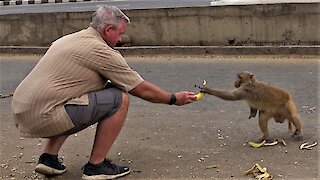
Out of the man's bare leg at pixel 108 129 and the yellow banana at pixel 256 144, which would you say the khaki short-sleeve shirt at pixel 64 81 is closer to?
the man's bare leg at pixel 108 129

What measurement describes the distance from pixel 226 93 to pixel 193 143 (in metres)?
0.51

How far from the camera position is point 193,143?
16.2 feet

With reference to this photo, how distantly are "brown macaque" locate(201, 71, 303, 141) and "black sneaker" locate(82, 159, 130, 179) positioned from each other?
3.51ft

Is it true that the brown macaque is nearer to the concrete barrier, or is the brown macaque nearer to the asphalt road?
the asphalt road

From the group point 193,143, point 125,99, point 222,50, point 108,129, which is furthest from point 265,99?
point 222,50

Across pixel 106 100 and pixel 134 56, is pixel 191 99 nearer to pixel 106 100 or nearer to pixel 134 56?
pixel 106 100

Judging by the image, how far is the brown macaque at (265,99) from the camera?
4.79 metres

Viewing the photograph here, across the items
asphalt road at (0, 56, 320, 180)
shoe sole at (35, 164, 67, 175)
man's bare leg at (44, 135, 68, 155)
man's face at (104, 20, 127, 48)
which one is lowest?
asphalt road at (0, 56, 320, 180)

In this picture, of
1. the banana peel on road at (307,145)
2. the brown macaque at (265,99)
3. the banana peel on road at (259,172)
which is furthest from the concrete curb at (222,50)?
the banana peel on road at (259,172)

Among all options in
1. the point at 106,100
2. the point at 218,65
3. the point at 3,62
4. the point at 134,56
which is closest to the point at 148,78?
the point at 218,65

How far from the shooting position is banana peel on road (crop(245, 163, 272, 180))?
4020 mm

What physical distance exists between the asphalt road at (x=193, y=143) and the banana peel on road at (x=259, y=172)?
0.20 feet

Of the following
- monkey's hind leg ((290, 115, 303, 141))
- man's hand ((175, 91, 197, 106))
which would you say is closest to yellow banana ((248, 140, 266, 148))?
monkey's hind leg ((290, 115, 303, 141))

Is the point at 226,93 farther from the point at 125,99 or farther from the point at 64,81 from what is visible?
the point at 64,81
